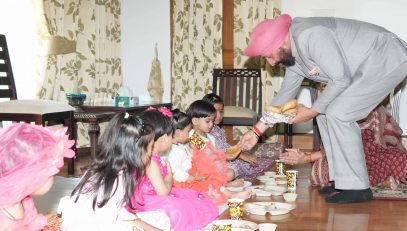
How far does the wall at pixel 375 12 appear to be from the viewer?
17.0 ft

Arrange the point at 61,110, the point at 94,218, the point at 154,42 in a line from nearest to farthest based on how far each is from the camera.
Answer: the point at 94,218 < the point at 61,110 < the point at 154,42

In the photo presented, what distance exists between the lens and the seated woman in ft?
10.4

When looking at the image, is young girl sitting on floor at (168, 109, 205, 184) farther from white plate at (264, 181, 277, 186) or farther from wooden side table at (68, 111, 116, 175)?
wooden side table at (68, 111, 116, 175)

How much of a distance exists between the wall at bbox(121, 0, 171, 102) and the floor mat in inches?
120

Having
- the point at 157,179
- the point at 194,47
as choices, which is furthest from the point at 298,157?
the point at 194,47

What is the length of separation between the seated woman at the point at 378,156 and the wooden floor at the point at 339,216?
10.5 inches

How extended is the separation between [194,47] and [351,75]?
301 centimetres

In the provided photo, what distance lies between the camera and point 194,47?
18.7ft

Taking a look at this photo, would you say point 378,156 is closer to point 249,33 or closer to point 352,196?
point 352,196

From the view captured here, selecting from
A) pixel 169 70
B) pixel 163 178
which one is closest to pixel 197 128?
pixel 163 178

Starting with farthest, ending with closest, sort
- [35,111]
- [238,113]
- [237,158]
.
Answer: [238,113]
[237,158]
[35,111]

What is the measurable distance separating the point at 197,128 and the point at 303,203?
0.77 meters

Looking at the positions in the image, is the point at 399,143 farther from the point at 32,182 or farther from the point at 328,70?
the point at 32,182

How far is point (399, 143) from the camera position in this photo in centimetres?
336
